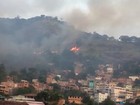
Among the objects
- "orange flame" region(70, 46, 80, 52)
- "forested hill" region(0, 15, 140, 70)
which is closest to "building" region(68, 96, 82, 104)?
"forested hill" region(0, 15, 140, 70)

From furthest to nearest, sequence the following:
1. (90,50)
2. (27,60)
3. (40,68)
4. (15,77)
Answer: (90,50)
(27,60)
(40,68)
(15,77)

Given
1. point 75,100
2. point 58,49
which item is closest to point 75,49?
point 58,49

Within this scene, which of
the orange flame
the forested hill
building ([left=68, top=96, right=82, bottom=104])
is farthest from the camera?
the orange flame

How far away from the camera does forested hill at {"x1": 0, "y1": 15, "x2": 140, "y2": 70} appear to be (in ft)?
482

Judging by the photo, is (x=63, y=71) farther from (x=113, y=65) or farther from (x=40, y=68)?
(x=113, y=65)

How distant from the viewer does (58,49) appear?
169 m

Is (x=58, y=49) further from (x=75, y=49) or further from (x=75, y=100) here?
(x=75, y=100)

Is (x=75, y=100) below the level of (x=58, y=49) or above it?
below

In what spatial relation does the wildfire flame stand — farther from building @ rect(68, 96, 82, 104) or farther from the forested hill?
building @ rect(68, 96, 82, 104)

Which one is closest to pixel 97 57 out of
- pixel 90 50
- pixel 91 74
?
pixel 90 50

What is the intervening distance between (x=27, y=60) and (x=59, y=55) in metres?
17.1

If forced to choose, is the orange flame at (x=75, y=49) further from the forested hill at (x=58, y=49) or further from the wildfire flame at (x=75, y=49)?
the forested hill at (x=58, y=49)

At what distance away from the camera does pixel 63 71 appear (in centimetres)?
14062

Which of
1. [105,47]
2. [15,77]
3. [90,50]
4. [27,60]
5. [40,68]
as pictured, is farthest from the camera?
[105,47]
